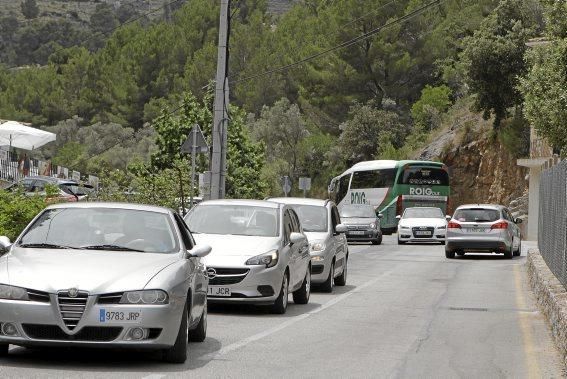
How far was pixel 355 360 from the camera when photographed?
1205 cm

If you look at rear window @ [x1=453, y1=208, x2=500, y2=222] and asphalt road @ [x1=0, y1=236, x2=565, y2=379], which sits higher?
rear window @ [x1=453, y1=208, x2=500, y2=222]

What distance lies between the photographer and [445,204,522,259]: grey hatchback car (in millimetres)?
35656

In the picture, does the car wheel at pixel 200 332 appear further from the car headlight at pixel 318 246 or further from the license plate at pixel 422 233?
the license plate at pixel 422 233

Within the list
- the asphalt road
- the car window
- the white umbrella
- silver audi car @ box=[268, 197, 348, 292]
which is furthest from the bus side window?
the car window

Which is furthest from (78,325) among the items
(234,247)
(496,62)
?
(496,62)

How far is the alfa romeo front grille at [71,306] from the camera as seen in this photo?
10.1 metres

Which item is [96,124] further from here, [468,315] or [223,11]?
[468,315]

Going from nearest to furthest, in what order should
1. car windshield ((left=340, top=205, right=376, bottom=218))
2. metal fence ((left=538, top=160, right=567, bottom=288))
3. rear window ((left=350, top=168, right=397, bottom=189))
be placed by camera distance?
metal fence ((left=538, top=160, right=567, bottom=288)) < car windshield ((left=340, top=205, right=376, bottom=218)) < rear window ((left=350, top=168, right=397, bottom=189))

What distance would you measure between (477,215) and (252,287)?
67.8 ft

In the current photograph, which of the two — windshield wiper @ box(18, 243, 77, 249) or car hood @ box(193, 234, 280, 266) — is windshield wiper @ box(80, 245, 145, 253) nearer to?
windshield wiper @ box(18, 243, 77, 249)

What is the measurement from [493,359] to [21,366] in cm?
482

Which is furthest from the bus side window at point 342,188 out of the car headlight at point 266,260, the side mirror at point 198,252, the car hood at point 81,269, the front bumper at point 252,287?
the car hood at point 81,269

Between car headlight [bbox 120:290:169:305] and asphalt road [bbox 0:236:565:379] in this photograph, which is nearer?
car headlight [bbox 120:290:169:305]

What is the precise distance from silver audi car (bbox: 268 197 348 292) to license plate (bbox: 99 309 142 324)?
10.6 meters
